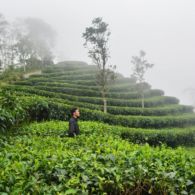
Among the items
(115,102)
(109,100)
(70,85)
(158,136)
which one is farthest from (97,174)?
(70,85)

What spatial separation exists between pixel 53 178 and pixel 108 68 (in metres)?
26.2

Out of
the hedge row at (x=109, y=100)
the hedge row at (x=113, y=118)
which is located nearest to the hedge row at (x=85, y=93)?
the hedge row at (x=109, y=100)

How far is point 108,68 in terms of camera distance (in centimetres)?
2914

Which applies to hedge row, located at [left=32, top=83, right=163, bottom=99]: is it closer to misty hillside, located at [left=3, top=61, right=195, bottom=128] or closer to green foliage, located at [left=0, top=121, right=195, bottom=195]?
misty hillside, located at [left=3, top=61, right=195, bottom=128]

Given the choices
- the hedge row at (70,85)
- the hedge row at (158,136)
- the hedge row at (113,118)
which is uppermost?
the hedge row at (70,85)

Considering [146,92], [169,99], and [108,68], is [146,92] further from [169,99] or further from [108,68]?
[108,68]

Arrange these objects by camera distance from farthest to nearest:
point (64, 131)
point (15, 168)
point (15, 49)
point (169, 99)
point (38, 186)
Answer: point (15, 49)
point (169, 99)
point (64, 131)
point (15, 168)
point (38, 186)

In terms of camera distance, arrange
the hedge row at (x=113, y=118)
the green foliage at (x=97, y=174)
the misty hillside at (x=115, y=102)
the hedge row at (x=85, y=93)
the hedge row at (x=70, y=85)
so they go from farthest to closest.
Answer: the hedge row at (x=70, y=85), the hedge row at (x=85, y=93), the misty hillside at (x=115, y=102), the hedge row at (x=113, y=118), the green foliage at (x=97, y=174)

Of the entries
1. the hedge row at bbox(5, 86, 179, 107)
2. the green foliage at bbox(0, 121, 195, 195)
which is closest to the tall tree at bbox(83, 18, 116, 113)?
the hedge row at bbox(5, 86, 179, 107)

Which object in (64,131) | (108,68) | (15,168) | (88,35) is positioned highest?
(88,35)

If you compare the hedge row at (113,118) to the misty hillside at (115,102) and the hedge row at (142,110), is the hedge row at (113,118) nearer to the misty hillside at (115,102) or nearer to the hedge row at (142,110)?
the misty hillside at (115,102)

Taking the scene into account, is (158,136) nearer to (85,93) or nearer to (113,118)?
(113,118)

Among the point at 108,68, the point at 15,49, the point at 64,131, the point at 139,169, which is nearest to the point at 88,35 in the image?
the point at 108,68

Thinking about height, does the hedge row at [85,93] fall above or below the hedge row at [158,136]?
above
